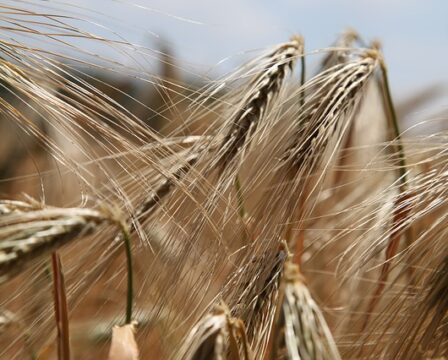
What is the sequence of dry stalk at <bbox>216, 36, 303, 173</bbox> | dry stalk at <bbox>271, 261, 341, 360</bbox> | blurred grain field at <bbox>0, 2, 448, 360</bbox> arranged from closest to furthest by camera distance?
dry stalk at <bbox>271, 261, 341, 360</bbox>
blurred grain field at <bbox>0, 2, 448, 360</bbox>
dry stalk at <bbox>216, 36, 303, 173</bbox>

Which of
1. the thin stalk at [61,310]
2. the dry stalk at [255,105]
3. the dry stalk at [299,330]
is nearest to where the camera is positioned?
the dry stalk at [299,330]

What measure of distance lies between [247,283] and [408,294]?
0.68ft

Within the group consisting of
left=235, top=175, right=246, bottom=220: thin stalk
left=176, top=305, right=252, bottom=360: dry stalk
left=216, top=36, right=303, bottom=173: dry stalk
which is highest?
left=216, top=36, right=303, bottom=173: dry stalk

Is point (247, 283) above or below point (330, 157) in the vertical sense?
below

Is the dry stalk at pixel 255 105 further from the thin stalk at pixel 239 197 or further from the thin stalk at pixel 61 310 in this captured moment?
the thin stalk at pixel 61 310

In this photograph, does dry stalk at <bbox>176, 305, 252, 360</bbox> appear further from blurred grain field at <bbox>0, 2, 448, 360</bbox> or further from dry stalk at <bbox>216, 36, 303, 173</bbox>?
dry stalk at <bbox>216, 36, 303, 173</bbox>

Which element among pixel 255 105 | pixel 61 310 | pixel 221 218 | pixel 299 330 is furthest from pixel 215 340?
pixel 255 105

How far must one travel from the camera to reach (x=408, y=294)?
1.13m

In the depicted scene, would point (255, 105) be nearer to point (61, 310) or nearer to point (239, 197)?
point (239, 197)

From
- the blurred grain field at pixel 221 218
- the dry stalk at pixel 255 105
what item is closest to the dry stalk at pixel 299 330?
the blurred grain field at pixel 221 218

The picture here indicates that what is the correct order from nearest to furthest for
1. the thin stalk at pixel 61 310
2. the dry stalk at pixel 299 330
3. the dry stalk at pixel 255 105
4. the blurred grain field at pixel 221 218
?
1. the dry stalk at pixel 299 330
2. the blurred grain field at pixel 221 218
3. the thin stalk at pixel 61 310
4. the dry stalk at pixel 255 105

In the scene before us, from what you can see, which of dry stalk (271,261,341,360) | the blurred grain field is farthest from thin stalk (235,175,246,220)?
dry stalk (271,261,341,360)

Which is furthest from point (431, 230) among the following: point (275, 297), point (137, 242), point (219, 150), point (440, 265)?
point (137, 242)

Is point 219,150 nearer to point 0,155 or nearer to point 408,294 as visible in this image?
point 408,294
